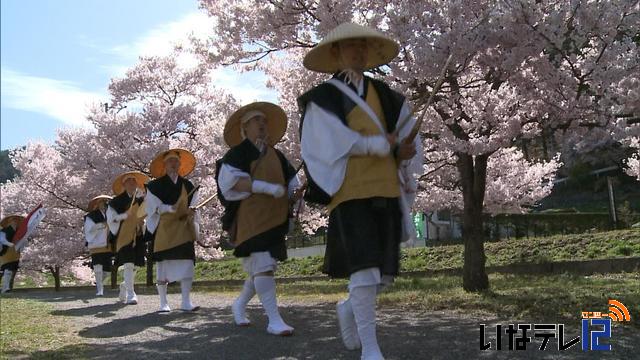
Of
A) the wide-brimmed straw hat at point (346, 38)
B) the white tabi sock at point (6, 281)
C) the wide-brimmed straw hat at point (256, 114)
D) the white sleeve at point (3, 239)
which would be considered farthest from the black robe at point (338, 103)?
the white tabi sock at point (6, 281)

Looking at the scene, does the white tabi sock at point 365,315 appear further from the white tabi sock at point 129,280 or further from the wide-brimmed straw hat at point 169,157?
the white tabi sock at point 129,280

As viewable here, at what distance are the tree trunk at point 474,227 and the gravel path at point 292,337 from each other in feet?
5.89

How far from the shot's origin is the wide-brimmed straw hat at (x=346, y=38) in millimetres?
3926

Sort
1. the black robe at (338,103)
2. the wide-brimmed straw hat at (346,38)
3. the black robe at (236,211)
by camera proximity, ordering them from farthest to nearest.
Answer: the black robe at (236,211)
the wide-brimmed straw hat at (346,38)
the black robe at (338,103)

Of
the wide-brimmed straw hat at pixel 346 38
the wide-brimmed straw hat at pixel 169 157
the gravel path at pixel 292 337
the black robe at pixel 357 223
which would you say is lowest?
the gravel path at pixel 292 337

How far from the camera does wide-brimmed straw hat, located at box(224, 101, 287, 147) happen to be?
18.9 feet

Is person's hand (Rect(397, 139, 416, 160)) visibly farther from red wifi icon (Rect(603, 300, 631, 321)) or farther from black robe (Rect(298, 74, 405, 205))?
red wifi icon (Rect(603, 300, 631, 321))

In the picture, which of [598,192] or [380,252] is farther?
[598,192]

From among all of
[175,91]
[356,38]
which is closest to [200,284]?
[175,91]

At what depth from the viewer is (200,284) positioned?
17.6 m

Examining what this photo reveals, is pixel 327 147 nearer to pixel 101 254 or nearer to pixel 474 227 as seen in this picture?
pixel 474 227

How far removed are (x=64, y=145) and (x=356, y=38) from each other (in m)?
20.0

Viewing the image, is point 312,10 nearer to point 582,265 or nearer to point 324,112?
point 324,112

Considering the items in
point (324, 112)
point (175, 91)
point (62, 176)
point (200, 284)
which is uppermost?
point (175, 91)
